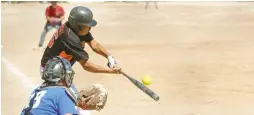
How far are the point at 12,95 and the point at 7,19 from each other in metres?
20.7

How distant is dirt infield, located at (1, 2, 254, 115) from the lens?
10.8 metres

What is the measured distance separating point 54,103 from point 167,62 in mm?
10565

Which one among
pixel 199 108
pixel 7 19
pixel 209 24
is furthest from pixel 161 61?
pixel 7 19

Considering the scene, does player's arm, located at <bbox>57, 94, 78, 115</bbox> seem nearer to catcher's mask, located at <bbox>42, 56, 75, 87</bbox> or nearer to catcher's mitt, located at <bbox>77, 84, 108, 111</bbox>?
catcher's mask, located at <bbox>42, 56, 75, 87</bbox>

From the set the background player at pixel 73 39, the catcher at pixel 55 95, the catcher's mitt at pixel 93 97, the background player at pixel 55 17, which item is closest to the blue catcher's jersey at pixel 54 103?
the catcher at pixel 55 95

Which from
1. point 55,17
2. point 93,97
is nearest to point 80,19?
point 93,97

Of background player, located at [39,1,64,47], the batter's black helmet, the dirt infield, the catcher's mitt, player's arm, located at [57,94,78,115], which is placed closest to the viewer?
player's arm, located at [57,94,78,115]

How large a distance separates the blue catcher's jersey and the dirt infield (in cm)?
516

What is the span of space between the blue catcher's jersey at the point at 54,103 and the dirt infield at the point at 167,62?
5161 mm

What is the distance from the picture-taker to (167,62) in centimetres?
1531

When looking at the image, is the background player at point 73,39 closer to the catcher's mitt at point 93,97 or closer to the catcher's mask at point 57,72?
the catcher's mitt at point 93,97

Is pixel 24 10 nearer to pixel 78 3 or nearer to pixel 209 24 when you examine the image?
pixel 78 3

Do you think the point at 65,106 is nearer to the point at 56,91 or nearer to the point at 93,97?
the point at 56,91

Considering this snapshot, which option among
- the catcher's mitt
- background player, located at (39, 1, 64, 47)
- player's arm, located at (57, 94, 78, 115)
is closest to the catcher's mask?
player's arm, located at (57, 94, 78, 115)
